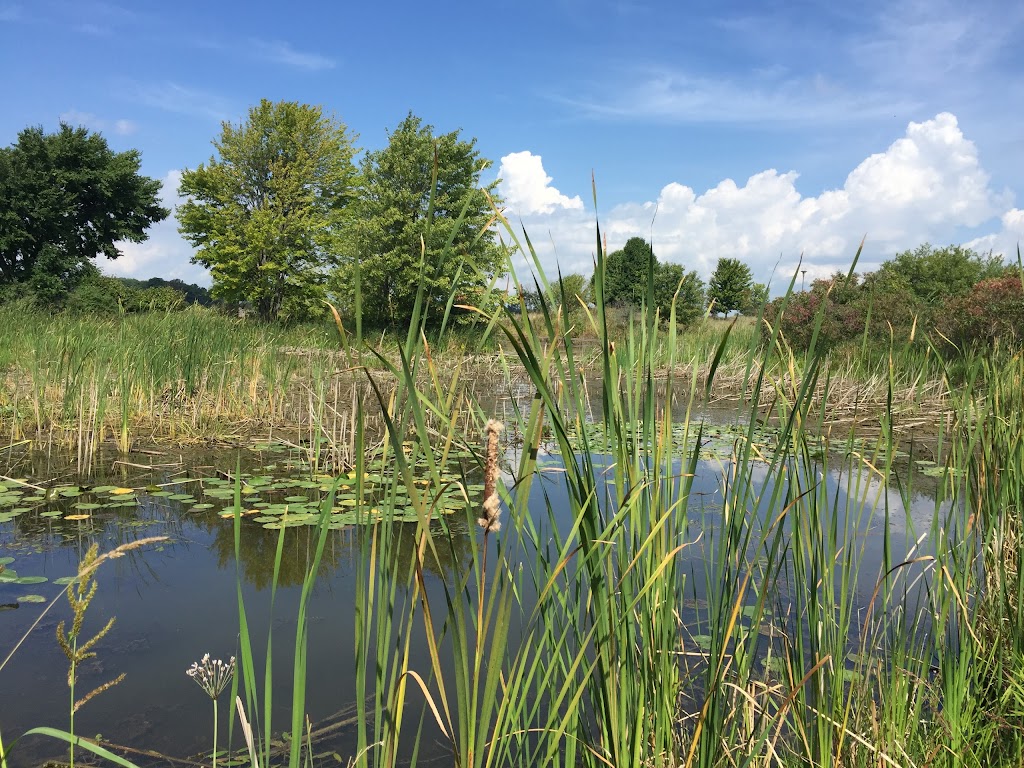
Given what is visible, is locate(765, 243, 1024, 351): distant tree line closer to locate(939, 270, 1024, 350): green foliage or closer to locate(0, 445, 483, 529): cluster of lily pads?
locate(939, 270, 1024, 350): green foliage

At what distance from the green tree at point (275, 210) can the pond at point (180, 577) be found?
18111mm

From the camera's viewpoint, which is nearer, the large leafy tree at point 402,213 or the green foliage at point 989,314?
the green foliage at point 989,314

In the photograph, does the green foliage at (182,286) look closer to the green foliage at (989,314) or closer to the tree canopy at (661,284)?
the tree canopy at (661,284)

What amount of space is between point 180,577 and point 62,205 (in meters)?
25.5

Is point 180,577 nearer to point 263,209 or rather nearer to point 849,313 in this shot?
point 849,313

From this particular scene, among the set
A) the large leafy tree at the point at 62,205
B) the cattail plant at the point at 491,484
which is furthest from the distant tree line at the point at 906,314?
the large leafy tree at the point at 62,205

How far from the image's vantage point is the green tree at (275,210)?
2189 cm

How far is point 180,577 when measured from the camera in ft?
9.96

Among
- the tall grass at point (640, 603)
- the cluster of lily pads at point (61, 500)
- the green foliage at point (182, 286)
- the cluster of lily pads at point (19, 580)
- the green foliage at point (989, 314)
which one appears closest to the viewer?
the tall grass at point (640, 603)

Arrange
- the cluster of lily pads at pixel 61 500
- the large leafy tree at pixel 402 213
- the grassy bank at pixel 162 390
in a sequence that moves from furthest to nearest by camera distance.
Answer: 1. the large leafy tree at pixel 402 213
2. the grassy bank at pixel 162 390
3. the cluster of lily pads at pixel 61 500

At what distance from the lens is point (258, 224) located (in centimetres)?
2181

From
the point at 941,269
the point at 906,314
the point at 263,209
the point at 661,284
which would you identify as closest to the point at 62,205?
the point at 263,209

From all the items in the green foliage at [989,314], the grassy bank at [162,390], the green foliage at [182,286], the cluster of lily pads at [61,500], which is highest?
the green foliage at [182,286]

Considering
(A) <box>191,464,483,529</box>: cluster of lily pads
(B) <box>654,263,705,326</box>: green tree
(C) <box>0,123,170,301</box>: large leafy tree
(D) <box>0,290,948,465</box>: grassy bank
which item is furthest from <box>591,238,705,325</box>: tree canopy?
(A) <box>191,464,483,529</box>: cluster of lily pads
